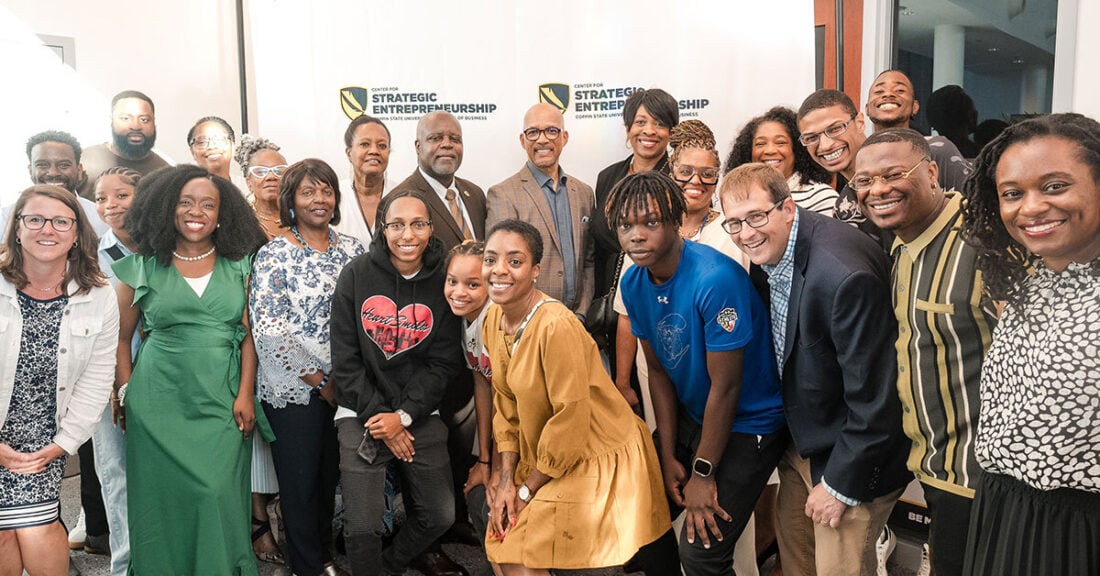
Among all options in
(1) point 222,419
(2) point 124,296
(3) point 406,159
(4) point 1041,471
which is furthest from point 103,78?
(4) point 1041,471

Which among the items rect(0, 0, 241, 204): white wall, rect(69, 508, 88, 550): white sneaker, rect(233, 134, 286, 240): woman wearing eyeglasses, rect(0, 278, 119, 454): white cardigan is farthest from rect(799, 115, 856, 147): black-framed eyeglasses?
rect(0, 0, 241, 204): white wall

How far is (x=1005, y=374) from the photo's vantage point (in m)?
1.76

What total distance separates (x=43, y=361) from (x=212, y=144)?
1839 millimetres

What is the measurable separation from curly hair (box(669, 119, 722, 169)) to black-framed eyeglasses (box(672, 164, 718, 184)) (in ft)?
0.15

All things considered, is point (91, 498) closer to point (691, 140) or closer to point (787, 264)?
point (691, 140)

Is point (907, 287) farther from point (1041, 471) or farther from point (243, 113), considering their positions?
point (243, 113)

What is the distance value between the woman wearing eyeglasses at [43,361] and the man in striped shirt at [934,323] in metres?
2.76

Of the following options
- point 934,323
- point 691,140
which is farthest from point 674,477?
point 691,140

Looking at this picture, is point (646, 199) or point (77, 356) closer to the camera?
point (646, 199)

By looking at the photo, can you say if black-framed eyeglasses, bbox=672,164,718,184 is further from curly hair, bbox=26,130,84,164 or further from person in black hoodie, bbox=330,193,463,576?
curly hair, bbox=26,130,84,164

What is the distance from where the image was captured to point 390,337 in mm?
3244

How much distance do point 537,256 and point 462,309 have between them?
501 millimetres

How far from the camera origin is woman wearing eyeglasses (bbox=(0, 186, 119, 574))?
9.42ft

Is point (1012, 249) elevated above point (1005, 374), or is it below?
above
